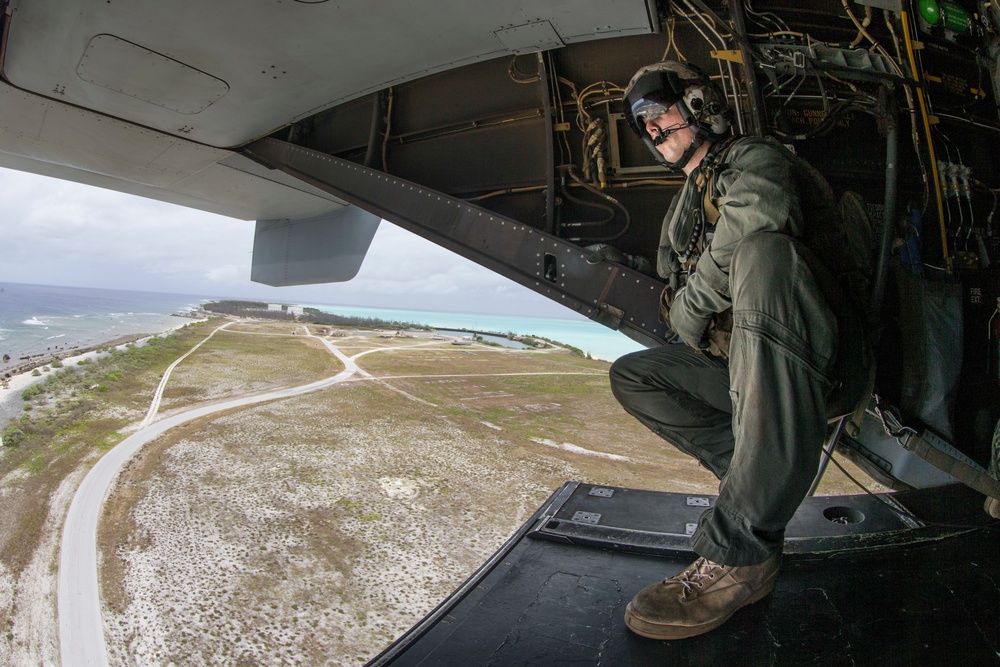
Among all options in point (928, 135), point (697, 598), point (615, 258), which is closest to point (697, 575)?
point (697, 598)

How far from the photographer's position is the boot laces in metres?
1.08

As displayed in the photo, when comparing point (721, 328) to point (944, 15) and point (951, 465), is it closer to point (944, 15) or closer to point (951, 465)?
point (951, 465)

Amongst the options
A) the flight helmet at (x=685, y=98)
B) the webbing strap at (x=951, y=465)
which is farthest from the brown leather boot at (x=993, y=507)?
the flight helmet at (x=685, y=98)

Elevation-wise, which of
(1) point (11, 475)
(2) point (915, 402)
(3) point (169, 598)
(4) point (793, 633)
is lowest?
(3) point (169, 598)

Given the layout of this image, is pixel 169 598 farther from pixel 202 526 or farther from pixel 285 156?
pixel 285 156

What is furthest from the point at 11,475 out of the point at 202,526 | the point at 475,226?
the point at 475,226

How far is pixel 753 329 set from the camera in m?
0.99

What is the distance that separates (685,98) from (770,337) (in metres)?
0.73

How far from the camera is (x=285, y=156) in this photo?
3.38 metres

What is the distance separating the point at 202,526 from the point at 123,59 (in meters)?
11.7

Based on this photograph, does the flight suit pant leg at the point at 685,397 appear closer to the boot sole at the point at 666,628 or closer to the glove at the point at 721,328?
the glove at the point at 721,328

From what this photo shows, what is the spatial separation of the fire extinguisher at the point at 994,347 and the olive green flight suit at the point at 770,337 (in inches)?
44.3

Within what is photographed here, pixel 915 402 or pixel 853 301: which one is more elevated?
pixel 853 301

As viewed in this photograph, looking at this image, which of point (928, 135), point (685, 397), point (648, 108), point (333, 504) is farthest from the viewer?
point (333, 504)
